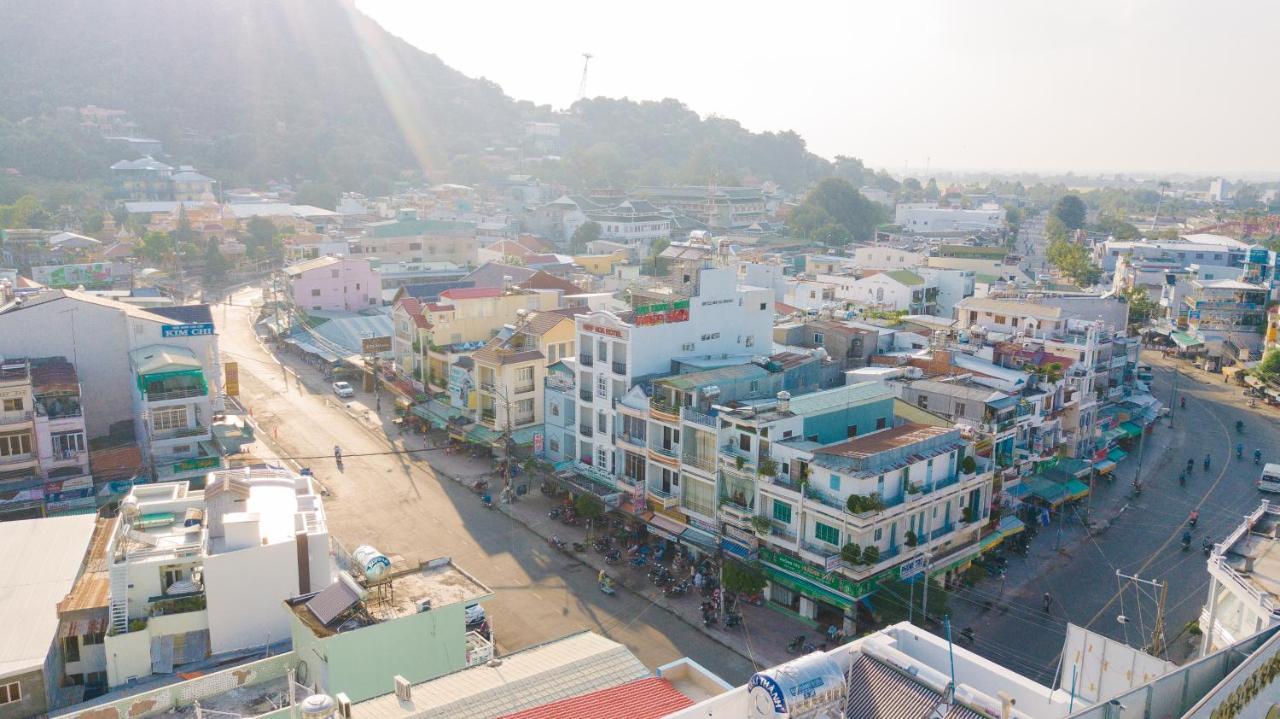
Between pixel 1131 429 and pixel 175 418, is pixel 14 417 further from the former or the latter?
pixel 1131 429

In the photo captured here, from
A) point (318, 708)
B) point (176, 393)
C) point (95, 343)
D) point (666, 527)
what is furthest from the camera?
point (95, 343)

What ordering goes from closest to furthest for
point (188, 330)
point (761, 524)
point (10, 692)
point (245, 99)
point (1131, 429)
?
point (10, 692), point (761, 524), point (188, 330), point (1131, 429), point (245, 99)

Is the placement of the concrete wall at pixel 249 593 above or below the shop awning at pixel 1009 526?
above

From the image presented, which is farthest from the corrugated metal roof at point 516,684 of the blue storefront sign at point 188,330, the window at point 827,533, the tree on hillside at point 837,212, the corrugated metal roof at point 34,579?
the tree on hillside at point 837,212

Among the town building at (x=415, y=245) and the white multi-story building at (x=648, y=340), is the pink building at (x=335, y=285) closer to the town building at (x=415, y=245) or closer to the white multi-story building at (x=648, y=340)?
the town building at (x=415, y=245)

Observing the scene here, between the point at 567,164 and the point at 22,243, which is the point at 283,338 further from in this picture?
the point at 567,164

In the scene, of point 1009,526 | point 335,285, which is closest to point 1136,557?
point 1009,526
